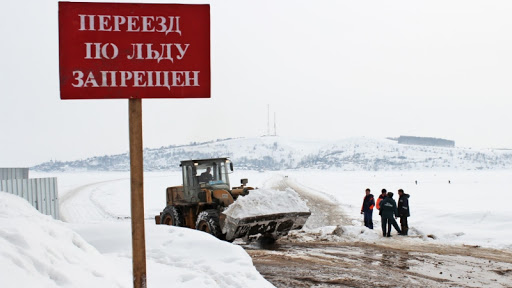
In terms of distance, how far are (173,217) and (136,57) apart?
10204 mm

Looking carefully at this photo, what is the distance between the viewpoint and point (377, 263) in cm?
963

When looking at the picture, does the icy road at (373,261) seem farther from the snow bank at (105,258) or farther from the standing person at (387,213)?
the snow bank at (105,258)

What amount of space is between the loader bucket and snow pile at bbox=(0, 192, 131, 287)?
5.90 meters

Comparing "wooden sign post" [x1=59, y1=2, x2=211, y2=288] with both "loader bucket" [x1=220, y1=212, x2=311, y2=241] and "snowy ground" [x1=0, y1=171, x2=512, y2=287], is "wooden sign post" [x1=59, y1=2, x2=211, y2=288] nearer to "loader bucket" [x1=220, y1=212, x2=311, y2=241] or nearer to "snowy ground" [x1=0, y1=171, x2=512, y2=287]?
"snowy ground" [x1=0, y1=171, x2=512, y2=287]

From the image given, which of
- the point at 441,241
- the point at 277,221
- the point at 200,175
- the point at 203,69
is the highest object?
the point at 203,69

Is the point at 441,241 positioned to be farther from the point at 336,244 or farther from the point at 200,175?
the point at 200,175

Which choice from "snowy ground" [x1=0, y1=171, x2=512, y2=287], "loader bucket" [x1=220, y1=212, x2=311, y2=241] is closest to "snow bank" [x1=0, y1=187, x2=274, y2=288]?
"snowy ground" [x1=0, y1=171, x2=512, y2=287]

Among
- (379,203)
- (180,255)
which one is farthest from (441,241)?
(180,255)

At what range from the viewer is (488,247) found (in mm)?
11602

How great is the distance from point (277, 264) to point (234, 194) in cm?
410

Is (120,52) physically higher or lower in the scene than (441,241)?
higher

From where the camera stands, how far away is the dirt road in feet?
26.5

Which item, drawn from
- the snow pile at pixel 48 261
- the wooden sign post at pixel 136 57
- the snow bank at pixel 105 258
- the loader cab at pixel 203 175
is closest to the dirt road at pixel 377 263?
the snow bank at pixel 105 258

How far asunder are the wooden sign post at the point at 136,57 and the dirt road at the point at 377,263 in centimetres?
491
